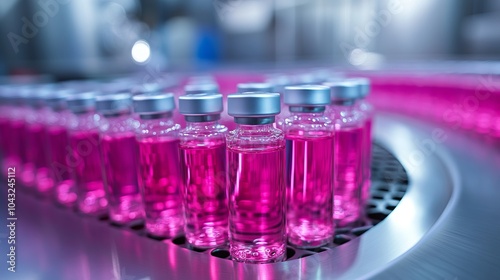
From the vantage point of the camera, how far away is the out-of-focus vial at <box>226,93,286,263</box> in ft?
1.94

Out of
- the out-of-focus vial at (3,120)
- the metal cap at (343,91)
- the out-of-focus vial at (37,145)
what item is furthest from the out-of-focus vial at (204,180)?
the out-of-focus vial at (3,120)

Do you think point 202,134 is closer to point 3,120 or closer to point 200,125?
point 200,125

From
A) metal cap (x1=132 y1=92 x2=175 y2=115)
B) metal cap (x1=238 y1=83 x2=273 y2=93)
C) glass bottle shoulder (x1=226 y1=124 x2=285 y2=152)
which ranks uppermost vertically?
metal cap (x1=238 y1=83 x2=273 y2=93)

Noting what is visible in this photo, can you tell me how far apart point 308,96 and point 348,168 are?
0.83 ft

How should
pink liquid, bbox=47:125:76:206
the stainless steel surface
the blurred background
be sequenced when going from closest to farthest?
the stainless steel surface → pink liquid, bbox=47:125:76:206 → the blurred background

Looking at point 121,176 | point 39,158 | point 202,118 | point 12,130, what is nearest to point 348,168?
point 202,118

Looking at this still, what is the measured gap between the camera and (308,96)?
23.6 inches

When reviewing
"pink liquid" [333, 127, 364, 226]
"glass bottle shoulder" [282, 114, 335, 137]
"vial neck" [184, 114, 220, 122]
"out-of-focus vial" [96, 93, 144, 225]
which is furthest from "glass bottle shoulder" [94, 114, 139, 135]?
"pink liquid" [333, 127, 364, 226]

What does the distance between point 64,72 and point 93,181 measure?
2.88m

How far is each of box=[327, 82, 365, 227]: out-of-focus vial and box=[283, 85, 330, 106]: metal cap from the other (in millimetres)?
149

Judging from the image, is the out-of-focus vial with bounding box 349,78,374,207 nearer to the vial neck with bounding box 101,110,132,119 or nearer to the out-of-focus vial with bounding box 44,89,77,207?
the vial neck with bounding box 101,110,132,119

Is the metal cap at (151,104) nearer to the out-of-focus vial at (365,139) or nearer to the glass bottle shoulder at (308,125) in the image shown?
the glass bottle shoulder at (308,125)

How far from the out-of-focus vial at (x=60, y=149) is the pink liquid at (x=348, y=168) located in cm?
64

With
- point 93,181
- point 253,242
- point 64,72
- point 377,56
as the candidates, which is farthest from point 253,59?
point 253,242
